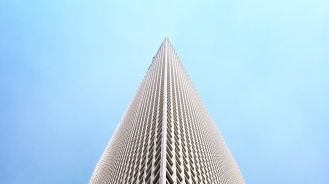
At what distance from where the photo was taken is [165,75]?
7250cm

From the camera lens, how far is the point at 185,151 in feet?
121

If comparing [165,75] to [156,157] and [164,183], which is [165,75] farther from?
→ [164,183]

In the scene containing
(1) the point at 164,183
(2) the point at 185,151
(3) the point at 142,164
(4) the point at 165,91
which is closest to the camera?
(1) the point at 164,183

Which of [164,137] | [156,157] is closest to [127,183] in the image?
[156,157]

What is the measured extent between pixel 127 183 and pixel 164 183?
40.2 feet

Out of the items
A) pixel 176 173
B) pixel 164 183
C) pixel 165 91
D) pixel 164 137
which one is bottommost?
pixel 164 183

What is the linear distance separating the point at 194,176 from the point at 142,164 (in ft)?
24.7

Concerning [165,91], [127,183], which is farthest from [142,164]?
[165,91]

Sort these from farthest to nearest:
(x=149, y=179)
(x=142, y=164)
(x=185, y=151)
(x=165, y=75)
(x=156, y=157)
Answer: (x=165, y=75) < (x=185, y=151) < (x=142, y=164) < (x=156, y=157) < (x=149, y=179)

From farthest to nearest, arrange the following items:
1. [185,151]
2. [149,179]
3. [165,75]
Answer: [165,75] → [185,151] → [149,179]

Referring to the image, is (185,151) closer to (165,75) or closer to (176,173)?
(176,173)

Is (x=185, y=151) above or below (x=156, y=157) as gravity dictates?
above

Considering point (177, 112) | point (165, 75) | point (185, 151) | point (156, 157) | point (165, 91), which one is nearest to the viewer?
point (156, 157)

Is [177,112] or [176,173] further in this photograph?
[177,112]
